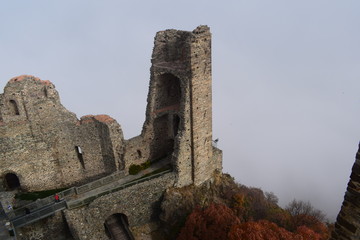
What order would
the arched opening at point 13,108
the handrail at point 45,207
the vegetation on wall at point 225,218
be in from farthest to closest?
the arched opening at point 13,108, the vegetation on wall at point 225,218, the handrail at point 45,207

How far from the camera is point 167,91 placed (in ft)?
86.5

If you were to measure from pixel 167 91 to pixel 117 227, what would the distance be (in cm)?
1163

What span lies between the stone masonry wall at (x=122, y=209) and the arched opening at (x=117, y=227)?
0.62 metres

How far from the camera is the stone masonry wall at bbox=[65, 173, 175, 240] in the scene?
69.4 feet

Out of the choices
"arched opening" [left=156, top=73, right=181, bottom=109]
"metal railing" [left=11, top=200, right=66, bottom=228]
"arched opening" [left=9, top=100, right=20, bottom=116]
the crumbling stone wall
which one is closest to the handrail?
"metal railing" [left=11, top=200, right=66, bottom=228]

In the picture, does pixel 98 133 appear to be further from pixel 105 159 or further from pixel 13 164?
pixel 13 164

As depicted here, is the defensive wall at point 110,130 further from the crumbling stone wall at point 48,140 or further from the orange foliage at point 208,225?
the orange foliage at point 208,225

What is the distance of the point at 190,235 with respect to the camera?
21.4 m

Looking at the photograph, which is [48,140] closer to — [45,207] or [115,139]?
[115,139]

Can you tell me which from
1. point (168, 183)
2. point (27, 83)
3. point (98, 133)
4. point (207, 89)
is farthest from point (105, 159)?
point (207, 89)

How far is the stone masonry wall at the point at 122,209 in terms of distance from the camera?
69.4 ft

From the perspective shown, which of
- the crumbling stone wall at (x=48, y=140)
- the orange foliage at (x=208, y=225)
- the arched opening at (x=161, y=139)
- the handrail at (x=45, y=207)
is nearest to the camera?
the handrail at (x=45, y=207)

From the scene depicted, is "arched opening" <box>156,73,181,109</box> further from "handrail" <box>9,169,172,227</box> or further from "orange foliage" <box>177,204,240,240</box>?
"orange foliage" <box>177,204,240,240</box>

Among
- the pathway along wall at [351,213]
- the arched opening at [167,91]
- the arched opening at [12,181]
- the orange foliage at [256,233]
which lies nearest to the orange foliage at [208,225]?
the orange foliage at [256,233]
